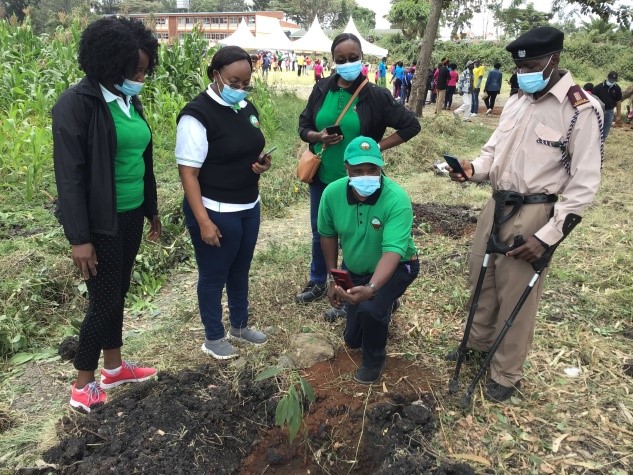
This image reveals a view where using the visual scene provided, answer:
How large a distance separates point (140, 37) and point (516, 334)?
8.42 feet

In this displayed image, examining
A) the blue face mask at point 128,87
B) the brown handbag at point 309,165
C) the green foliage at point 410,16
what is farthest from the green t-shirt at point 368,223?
the green foliage at point 410,16

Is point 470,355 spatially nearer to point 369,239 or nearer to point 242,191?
point 369,239

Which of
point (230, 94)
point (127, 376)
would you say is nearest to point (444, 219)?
point (230, 94)

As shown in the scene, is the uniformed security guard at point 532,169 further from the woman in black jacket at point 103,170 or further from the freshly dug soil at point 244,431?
the woman in black jacket at point 103,170

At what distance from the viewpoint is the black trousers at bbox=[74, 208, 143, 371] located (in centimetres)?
247

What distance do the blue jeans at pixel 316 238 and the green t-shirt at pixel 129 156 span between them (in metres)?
1.39

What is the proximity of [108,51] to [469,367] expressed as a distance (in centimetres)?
272

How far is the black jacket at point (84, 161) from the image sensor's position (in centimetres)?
219

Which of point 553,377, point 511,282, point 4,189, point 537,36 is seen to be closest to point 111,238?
point 511,282

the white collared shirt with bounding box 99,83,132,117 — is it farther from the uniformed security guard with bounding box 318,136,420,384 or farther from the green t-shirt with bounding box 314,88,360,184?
the green t-shirt with bounding box 314,88,360,184

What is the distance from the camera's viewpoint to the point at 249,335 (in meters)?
3.37

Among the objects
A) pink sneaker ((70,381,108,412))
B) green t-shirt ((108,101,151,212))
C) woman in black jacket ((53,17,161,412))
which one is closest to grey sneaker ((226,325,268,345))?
woman in black jacket ((53,17,161,412))

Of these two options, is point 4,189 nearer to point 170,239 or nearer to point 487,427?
point 170,239

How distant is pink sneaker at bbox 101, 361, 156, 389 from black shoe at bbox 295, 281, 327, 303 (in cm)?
134
